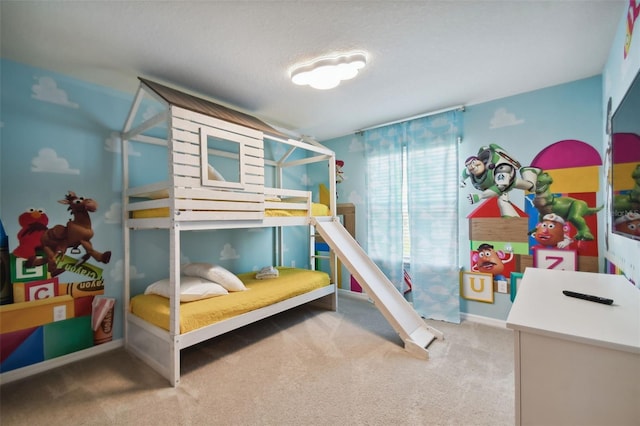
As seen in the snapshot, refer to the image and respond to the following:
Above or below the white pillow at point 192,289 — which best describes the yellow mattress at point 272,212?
above

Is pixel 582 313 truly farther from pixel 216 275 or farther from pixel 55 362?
pixel 55 362

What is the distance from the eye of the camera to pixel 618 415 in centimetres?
86

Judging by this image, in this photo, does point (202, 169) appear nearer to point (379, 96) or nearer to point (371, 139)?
point (379, 96)

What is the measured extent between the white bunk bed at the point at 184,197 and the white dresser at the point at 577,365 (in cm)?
198

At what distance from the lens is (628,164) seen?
1.25 m

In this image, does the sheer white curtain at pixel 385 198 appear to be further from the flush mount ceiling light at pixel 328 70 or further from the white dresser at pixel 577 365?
the white dresser at pixel 577 365

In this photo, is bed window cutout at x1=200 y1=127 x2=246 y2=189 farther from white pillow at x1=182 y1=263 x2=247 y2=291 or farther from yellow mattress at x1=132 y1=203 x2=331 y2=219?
white pillow at x1=182 y1=263 x2=247 y2=291

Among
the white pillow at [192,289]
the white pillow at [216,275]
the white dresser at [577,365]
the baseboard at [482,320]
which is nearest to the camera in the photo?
the white dresser at [577,365]

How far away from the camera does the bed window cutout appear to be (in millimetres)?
2133

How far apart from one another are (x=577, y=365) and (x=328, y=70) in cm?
224

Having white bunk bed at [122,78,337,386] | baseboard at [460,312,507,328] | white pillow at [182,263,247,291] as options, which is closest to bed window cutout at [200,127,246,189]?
white bunk bed at [122,78,337,386]

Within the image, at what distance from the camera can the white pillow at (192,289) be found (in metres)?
2.28

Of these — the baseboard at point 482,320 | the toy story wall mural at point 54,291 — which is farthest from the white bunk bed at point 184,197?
the baseboard at point 482,320

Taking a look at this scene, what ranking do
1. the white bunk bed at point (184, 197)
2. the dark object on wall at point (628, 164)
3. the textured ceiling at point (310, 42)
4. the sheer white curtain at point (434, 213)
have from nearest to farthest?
the dark object on wall at point (628, 164) < the textured ceiling at point (310, 42) < the white bunk bed at point (184, 197) < the sheer white curtain at point (434, 213)
